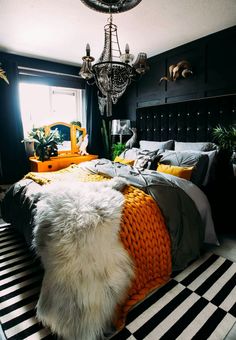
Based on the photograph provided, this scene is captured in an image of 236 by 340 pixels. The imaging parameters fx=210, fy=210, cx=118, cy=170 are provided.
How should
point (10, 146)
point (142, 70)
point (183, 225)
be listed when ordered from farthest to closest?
point (10, 146), point (142, 70), point (183, 225)

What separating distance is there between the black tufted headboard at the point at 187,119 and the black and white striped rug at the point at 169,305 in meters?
1.80

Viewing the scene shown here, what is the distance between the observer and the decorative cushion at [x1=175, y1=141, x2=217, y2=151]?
2.79 metres

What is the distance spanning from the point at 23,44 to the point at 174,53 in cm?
231

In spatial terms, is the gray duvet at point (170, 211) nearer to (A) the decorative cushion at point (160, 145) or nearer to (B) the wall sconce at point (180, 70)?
(A) the decorative cushion at point (160, 145)

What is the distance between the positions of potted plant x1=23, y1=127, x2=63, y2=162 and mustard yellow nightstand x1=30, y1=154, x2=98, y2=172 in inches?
3.7

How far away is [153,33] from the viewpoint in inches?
110

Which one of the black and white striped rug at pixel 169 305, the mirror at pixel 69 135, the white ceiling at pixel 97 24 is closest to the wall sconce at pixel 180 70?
the white ceiling at pixel 97 24

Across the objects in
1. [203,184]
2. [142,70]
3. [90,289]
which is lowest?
[90,289]

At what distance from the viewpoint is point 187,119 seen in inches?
128

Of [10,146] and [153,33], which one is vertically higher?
[153,33]

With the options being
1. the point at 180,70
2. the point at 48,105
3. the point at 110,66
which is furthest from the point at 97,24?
the point at 48,105

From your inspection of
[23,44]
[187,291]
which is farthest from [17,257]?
[23,44]

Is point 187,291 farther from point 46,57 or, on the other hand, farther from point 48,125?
point 46,57

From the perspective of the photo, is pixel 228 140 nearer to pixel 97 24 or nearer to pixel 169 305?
pixel 169 305
